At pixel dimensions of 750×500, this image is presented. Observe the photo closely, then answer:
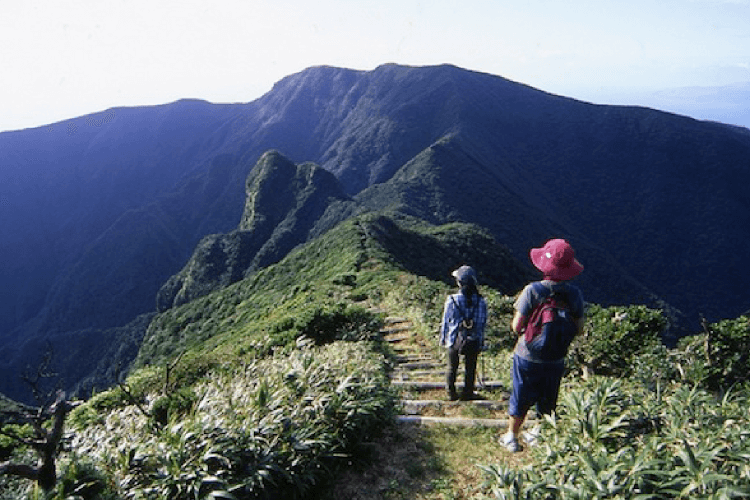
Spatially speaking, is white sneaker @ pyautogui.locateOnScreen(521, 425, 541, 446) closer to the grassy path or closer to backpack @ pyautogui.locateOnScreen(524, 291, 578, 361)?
the grassy path

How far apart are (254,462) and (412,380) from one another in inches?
182

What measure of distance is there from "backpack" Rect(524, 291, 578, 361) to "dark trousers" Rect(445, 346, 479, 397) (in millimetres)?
2224

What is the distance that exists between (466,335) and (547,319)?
2.26 meters

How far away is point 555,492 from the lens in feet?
12.1

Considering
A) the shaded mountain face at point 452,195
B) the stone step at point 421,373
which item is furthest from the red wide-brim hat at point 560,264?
the shaded mountain face at point 452,195

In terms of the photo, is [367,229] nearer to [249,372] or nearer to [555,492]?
[249,372]

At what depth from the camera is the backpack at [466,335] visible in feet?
22.8

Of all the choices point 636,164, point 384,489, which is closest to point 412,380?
point 384,489

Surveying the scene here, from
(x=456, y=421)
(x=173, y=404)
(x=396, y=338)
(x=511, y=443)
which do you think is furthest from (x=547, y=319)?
(x=396, y=338)

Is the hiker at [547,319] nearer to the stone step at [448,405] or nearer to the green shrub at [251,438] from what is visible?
the green shrub at [251,438]

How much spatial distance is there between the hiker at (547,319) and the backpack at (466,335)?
1.69 metres

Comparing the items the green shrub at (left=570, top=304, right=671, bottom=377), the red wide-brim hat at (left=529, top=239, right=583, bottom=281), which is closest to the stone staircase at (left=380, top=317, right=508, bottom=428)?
the green shrub at (left=570, top=304, right=671, bottom=377)

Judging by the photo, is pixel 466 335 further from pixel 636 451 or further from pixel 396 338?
pixel 396 338

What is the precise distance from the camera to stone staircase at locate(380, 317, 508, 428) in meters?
6.61
